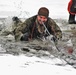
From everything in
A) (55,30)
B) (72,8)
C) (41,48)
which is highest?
(72,8)

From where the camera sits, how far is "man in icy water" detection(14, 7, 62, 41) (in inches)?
369


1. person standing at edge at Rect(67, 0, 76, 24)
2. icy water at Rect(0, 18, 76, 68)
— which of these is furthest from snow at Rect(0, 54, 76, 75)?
person standing at edge at Rect(67, 0, 76, 24)

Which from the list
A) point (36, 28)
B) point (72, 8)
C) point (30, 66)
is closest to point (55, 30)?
point (36, 28)

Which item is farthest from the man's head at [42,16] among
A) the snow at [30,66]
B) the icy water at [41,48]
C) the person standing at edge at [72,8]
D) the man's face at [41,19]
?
the person standing at edge at [72,8]

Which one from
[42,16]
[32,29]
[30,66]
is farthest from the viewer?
[32,29]

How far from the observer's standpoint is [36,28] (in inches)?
370

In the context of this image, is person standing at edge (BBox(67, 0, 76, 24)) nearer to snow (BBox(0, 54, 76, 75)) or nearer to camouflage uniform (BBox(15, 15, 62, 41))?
camouflage uniform (BBox(15, 15, 62, 41))

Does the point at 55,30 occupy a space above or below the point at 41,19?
below

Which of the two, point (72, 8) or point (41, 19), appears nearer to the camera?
point (41, 19)

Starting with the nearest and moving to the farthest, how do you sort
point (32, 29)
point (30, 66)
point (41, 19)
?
point (30, 66) < point (41, 19) < point (32, 29)

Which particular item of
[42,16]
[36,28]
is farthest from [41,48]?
[42,16]

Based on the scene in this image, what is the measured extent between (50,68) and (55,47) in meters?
1.81

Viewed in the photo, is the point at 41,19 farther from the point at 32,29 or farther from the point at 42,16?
the point at 32,29

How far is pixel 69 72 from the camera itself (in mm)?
6930
